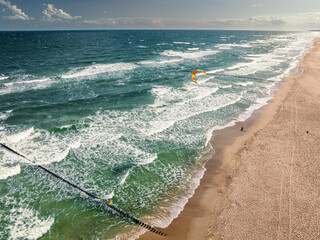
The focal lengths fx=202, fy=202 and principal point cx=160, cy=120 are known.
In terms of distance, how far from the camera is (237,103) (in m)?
23.2

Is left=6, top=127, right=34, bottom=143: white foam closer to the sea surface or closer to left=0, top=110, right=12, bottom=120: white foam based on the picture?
the sea surface

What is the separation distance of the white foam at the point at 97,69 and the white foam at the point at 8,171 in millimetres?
22585

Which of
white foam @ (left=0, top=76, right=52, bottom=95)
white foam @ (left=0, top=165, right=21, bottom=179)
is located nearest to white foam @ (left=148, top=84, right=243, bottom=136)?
white foam @ (left=0, top=165, right=21, bottom=179)

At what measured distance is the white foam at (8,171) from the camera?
11.9m

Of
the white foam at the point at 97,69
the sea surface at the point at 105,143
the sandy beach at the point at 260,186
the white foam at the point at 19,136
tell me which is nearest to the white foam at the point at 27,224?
the sea surface at the point at 105,143

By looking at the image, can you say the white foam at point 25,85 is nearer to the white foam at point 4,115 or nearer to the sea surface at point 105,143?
the sea surface at point 105,143

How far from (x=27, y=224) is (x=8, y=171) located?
474 cm

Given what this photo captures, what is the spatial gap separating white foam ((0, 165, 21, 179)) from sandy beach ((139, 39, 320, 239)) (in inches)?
356

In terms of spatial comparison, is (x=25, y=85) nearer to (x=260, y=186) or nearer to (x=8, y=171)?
(x=8, y=171)

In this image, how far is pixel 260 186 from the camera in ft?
36.0

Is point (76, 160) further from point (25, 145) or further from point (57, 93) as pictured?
point (57, 93)

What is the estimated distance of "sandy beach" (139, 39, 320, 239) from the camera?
871 centimetres

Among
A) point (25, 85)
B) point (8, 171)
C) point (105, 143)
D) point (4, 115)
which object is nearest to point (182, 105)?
point (105, 143)

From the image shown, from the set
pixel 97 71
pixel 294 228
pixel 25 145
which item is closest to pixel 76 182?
pixel 25 145
